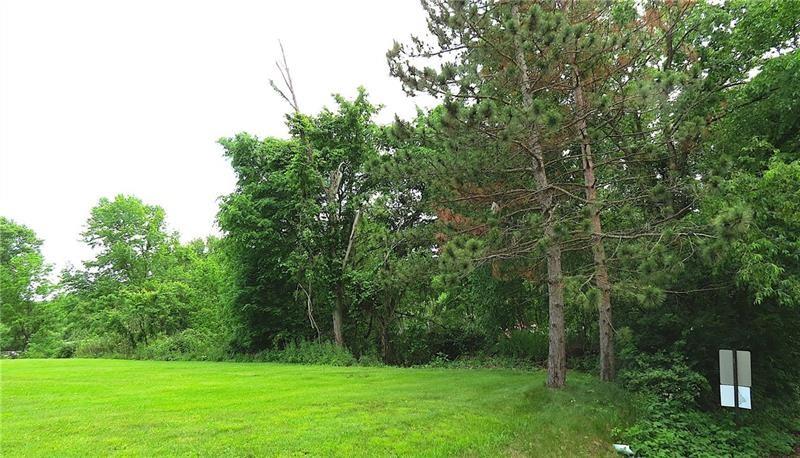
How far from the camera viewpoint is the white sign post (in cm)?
692

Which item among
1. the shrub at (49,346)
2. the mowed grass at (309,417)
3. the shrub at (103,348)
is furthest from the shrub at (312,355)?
the shrub at (49,346)

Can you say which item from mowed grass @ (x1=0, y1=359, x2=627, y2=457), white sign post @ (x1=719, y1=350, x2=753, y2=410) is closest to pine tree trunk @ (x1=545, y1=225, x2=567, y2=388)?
mowed grass @ (x1=0, y1=359, x2=627, y2=457)

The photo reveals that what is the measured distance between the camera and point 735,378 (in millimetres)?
7027

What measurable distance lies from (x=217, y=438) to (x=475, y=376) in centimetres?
743

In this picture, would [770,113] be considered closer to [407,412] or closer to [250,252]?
[407,412]

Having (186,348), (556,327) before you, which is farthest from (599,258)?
(186,348)

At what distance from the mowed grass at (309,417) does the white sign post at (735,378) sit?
5.43ft

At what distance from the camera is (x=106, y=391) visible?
9.33 meters

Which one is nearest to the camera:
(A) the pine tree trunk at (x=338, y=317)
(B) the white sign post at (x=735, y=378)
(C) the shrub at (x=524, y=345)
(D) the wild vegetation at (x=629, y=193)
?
(B) the white sign post at (x=735, y=378)

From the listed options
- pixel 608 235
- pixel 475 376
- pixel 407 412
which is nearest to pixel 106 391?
pixel 407 412

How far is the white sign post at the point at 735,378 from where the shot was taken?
6918 millimetres

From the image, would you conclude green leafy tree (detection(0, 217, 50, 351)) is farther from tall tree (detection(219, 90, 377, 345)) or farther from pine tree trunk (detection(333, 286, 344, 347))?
pine tree trunk (detection(333, 286, 344, 347))

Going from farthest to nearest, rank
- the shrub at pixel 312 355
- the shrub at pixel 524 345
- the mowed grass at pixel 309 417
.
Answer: the shrub at pixel 312 355
the shrub at pixel 524 345
the mowed grass at pixel 309 417

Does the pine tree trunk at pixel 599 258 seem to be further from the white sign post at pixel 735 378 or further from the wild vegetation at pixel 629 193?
the white sign post at pixel 735 378
